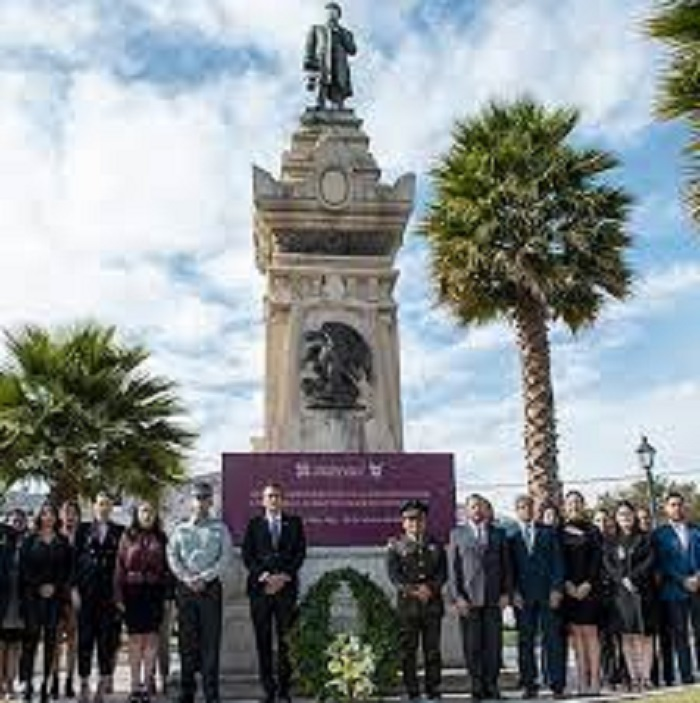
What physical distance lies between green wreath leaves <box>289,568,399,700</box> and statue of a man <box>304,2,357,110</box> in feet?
27.8

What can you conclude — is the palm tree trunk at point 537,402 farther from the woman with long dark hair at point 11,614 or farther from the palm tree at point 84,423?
the woman with long dark hair at point 11,614

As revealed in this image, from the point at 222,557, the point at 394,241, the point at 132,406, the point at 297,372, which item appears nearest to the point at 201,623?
the point at 222,557

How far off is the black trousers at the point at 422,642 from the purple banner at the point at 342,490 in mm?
1848

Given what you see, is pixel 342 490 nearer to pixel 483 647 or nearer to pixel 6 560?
pixel 483 647

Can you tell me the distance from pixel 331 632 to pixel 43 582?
248 cm

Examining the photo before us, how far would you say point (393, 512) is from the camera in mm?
12039

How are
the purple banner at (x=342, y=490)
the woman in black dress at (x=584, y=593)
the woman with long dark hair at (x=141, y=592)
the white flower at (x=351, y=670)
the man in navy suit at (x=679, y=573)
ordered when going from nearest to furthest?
1. the white flower at (x=351, y=670)
2. the woman with long dark hair at (x=141, y=592)
3. the woman in black dress at (x=584, y=593)
4. the man in navy suit at (x=679, y=573)
5. the purple banner at (x=342, y=490)

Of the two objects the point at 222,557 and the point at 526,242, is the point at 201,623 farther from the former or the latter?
the point at 526,242

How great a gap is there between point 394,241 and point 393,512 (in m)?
4.62

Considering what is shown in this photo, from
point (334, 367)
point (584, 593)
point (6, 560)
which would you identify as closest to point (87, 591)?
point (6, 560)

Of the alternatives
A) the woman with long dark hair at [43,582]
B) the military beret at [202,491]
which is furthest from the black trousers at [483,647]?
the woman with long dark hair at [43,582]

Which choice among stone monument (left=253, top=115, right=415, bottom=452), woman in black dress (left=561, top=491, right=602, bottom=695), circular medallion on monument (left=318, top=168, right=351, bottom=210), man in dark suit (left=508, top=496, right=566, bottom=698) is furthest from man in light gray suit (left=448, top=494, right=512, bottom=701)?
circular medallion on monument (left=318, top=168, right=351, bottom=210)

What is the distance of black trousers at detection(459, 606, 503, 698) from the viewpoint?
10.1 metres

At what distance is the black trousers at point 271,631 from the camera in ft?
32.5
